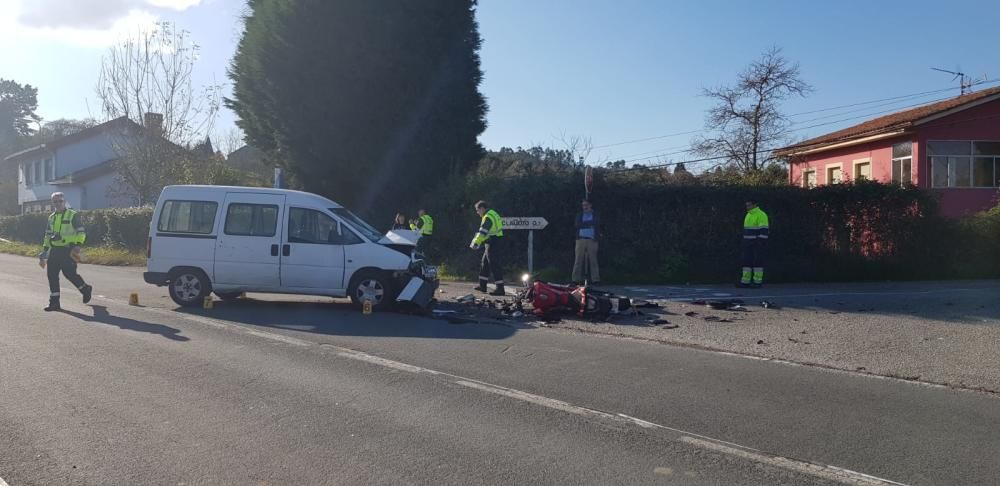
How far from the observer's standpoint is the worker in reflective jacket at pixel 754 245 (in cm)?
1602

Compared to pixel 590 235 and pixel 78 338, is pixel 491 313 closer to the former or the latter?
pixel 590 235

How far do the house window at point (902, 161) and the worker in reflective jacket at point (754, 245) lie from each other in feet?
44.2

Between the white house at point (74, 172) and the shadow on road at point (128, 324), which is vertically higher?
the white house at point (74, 172)

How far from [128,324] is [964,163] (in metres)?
26.3

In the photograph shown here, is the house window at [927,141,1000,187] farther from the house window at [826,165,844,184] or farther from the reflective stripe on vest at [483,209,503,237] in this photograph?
the reflective stripe on vest at [483,209,503,237]

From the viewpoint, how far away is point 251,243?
1266 cm

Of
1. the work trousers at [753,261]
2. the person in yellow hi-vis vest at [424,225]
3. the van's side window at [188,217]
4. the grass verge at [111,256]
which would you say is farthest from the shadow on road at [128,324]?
the grass verge at [111,256]

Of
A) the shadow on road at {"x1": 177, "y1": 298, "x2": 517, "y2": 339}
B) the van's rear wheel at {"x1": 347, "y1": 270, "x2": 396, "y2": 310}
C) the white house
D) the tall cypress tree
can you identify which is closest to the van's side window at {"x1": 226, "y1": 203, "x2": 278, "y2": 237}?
the shadow on road at {"x1": 177, "y1": 298, "x2": 517, "y2": 339}

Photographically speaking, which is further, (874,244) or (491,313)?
(874,244)

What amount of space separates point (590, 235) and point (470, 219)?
485 cm

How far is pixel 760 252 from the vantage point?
16156mm

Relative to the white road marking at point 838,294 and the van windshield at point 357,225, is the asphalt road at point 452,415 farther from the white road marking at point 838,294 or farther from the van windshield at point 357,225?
the white road marking at point 838,294

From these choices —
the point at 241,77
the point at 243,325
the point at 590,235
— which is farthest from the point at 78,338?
the point at 241,77

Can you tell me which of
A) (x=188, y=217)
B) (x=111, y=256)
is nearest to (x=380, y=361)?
(x=188, y=217)
